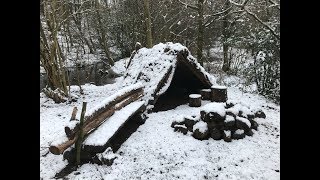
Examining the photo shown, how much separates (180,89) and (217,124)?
4.26 meters

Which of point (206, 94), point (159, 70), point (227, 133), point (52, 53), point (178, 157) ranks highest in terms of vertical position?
point (52, 53)

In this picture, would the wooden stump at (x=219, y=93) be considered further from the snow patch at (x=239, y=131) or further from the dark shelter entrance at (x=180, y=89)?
the snow patch at (x=239, y=131)

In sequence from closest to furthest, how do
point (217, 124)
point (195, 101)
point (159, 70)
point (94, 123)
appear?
point (94, 123), point (217, 124), point (195, 101), point (159, 70)

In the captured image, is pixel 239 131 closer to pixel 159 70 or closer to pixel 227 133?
pixel 227 133

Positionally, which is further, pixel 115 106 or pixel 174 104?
pixel 174 104

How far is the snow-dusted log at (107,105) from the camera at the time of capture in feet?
17.1

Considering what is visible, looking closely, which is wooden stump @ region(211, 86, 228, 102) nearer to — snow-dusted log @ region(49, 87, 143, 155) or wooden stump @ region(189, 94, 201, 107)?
wooden stump @ region(189, 94, 201, 107)

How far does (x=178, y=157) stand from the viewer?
5.66m

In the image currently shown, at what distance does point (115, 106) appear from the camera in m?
6.96

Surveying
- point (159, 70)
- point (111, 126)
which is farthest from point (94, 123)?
point (159, 70)

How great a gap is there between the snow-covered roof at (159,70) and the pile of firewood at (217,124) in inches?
73.3
